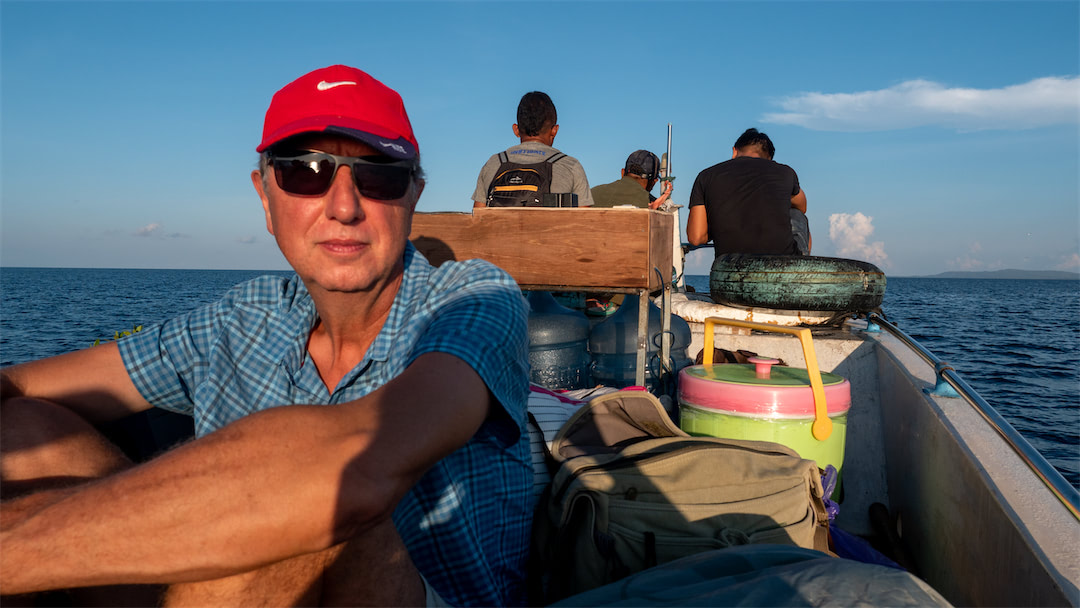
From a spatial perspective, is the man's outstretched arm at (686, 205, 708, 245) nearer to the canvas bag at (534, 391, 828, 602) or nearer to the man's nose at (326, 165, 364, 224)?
the canvas bag at (534, 391, 828, 602)

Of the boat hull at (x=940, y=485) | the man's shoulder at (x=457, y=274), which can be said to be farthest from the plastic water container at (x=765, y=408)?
the man's shoulder at (x=457, y=274)

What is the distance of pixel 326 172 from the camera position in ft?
5.56

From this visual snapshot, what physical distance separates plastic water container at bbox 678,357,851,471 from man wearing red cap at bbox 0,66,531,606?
59.1 inches

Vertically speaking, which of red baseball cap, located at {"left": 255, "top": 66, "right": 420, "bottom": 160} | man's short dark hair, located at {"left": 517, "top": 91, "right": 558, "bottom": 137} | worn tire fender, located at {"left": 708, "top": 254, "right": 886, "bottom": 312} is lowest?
worn tire fender, located at {"left": 708, "top": 254, "right": 886, "bottom": 312}

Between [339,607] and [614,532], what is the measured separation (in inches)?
41.4

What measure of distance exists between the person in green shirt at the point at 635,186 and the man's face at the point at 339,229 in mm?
4387

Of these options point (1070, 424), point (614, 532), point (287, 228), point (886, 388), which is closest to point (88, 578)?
point (287, 228)

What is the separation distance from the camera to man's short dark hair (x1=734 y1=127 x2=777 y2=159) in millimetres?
5434

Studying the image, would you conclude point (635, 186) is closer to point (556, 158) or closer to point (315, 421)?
point (556, 158)

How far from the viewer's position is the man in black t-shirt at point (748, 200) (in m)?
5.16

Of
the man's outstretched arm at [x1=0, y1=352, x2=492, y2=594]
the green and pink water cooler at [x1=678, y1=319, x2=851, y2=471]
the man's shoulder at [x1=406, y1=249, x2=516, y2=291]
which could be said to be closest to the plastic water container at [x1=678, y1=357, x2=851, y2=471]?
the green and pink water cooler at [x1=678, y1=319, x2=851, y2=471]

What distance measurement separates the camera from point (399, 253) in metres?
1.78

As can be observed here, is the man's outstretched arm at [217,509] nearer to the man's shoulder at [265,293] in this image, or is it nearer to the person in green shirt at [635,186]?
the man's shoulder at [265,293]

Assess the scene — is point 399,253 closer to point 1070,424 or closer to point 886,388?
point 886,388
